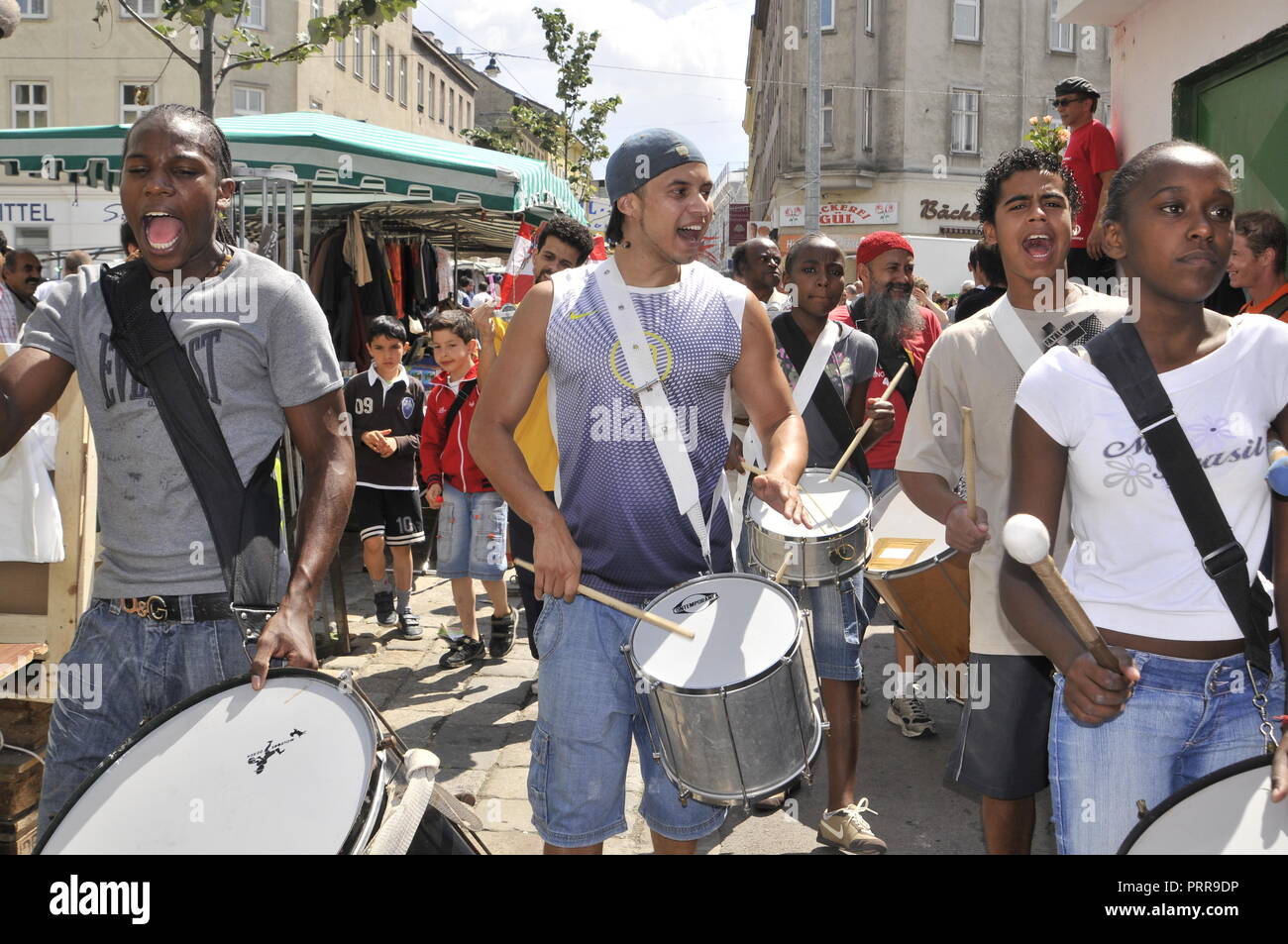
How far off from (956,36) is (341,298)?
2791 centimetres

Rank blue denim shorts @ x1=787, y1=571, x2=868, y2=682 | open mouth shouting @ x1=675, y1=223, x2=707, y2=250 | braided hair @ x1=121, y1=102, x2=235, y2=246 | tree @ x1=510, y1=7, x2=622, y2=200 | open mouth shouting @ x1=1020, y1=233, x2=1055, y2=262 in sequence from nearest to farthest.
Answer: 1. braided hair @ x1=121, y1=102, x2=235, y2=246
2. open mouth shouting @ x1=675, y1=223, x2=707, y2=250
3. open mouth shouting @ x1=1020, y1=233, x2=1055, y2=262
4. blue denim shorts @ x1=787, y1=571, x2=868, y2=682
5. tree @ x1=510, y1=7, x2=622, y2=200

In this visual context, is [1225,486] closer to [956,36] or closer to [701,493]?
[701,493]

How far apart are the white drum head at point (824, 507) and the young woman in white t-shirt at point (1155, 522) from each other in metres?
1.61

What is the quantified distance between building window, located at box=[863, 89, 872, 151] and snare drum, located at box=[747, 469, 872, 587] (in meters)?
30.7

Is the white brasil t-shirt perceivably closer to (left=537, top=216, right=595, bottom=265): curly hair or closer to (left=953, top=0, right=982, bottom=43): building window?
(left=537, top=216, right=595, bottom=265): curly hair

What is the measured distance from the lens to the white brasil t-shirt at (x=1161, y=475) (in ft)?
7.44

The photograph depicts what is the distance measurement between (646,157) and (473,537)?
12.7 ft

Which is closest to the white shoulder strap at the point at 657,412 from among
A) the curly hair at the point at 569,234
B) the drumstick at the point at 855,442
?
the drumstick at the point at 855,442

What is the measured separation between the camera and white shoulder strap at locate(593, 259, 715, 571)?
295 cm

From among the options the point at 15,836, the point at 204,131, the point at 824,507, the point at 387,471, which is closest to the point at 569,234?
the point at 824,507

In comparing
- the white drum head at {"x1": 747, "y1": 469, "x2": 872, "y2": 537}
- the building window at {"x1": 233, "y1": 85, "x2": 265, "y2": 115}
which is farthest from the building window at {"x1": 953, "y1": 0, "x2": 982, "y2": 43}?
the white drum head at {"x1": 747, "y1": 469, "x2": 872, "y2": 537}

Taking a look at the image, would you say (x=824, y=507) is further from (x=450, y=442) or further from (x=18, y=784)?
(x=450, y=442)

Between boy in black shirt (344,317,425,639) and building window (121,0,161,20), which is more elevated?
building window (121,0,161,20)
